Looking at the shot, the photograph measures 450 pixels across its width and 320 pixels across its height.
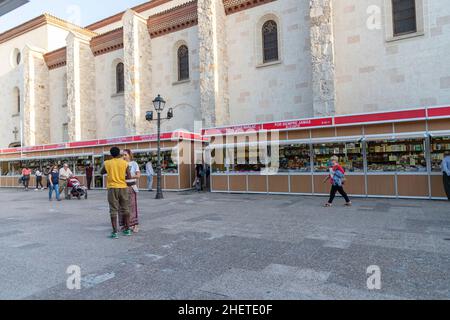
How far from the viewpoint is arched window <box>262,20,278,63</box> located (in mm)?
19984

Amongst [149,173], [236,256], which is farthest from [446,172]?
[149,173]

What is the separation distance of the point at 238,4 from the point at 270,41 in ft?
11.5

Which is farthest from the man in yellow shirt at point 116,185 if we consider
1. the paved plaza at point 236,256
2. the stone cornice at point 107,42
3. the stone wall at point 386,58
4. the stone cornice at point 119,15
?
the stone cornice at point 119,15

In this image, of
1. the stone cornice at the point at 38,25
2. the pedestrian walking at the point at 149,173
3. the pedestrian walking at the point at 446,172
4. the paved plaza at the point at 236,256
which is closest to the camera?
the paved plaza at the point at 236,256

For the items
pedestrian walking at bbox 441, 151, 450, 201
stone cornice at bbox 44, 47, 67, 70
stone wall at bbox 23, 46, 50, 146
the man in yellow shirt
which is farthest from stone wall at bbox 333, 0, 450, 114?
stone wall at bbox 23, 46, 50, 146

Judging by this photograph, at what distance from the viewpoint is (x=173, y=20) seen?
76.5 ft

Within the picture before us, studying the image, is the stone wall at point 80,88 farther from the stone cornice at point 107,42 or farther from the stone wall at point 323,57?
the stone wall at point 323,57

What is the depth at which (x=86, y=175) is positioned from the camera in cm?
2094

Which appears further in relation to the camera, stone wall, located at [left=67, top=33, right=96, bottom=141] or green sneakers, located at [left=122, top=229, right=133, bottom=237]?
stone wall, located at [left=67, top=33, right=96, bottom=141]

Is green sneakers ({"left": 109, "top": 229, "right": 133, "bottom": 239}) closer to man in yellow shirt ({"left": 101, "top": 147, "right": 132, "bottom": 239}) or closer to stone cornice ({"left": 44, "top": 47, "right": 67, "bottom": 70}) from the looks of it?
man in yellow shirt ({"left": 101, "top": 147, "right": 132, "bottom": 239})

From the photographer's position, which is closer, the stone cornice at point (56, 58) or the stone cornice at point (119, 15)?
the stone cornice at point (56, 58)

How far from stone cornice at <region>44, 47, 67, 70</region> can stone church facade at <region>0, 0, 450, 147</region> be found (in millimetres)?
103

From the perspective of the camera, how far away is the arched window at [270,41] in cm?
1998

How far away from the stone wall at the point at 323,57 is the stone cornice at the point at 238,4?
15.4 feet
